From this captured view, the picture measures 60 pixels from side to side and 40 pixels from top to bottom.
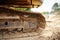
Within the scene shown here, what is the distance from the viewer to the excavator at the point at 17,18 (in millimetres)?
1460

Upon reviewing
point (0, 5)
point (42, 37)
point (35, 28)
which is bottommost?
point (42, 37)

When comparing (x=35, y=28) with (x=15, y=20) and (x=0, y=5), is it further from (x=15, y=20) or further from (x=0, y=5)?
(x=0, y=5)

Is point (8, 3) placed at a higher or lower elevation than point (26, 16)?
higher

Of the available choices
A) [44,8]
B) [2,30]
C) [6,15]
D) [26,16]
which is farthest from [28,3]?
[44,8]

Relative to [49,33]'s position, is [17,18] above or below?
above

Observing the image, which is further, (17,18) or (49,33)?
(49,33)

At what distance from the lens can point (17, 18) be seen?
1.50 m

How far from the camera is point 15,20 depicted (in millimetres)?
1506

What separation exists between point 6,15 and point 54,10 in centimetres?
99

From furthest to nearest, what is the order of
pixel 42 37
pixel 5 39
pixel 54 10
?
pixel 54 10
pixel 42 37
pixel 5 39

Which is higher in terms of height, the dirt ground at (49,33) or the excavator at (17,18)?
the excavator at (17,18)

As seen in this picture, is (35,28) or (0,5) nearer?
(0,5)

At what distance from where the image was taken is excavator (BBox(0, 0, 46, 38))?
1460 mm

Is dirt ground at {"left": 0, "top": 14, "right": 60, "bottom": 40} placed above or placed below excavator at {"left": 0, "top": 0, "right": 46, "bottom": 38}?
below
